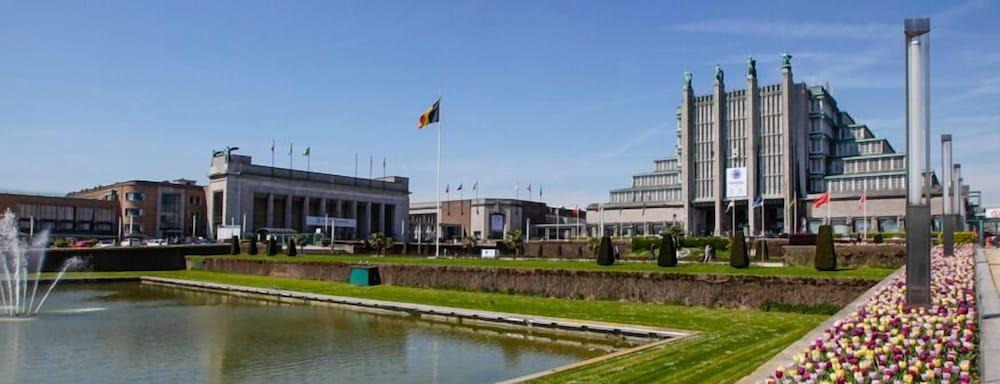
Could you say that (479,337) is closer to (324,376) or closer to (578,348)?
(578,348)

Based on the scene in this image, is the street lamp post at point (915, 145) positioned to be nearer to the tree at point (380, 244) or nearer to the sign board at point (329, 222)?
the tree at point (380, 244)

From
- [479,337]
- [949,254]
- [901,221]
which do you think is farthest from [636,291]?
[901,221]

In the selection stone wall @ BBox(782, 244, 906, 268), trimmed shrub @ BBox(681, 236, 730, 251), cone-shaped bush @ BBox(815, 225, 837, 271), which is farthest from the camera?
trimmed shrub @ BBox(681, 236, 730, 251)

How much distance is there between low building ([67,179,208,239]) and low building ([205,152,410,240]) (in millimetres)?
3512

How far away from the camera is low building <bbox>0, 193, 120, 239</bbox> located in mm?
119188

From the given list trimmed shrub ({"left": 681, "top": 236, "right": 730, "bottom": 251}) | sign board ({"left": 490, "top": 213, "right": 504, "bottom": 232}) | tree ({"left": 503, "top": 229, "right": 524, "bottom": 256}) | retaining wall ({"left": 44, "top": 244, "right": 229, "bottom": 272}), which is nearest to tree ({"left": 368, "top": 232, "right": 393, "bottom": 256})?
tree ({"left": 503, "top": 229, "right": 524, "bottom": 256})

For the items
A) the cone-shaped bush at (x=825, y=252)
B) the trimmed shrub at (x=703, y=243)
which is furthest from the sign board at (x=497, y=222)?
the cone-shaped bush at (x=825, y=252)

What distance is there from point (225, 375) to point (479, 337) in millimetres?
8394

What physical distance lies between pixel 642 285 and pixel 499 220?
12194cm

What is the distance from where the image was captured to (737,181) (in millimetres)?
120688

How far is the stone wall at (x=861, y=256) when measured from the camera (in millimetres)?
35625

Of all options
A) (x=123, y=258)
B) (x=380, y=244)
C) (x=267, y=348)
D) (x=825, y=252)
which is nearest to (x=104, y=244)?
(x=123, y=258)

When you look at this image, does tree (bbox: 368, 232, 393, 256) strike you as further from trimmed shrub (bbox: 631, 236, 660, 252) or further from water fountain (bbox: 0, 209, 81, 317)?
water fountain (bbox: 0, 209, 81, 317)

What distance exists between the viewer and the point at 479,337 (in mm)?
23734
